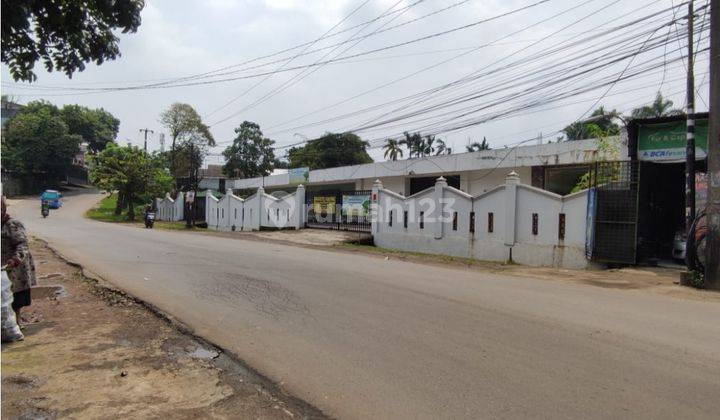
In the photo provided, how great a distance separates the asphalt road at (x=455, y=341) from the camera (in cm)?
441

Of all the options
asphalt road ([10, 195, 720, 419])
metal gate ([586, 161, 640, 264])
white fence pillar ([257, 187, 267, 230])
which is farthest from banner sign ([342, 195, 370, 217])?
asphalt road ([10, 195, 720, 419])

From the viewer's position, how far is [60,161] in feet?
233

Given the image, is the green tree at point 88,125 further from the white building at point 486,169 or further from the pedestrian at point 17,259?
the pedestrian at point 17,259

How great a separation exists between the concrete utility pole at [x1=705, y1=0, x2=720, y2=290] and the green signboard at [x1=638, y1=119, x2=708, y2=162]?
13.4ft

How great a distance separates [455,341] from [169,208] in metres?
49.9

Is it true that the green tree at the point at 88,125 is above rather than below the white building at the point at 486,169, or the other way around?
above

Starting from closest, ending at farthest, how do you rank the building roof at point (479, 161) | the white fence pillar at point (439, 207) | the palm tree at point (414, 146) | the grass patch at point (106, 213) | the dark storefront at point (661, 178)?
the dark storefront at point (661, 178), the white fence pillar at point (439, 207), the building roof at point (479, 161), the grass patch at point (106, 213), the palm tree at point (414, 146)

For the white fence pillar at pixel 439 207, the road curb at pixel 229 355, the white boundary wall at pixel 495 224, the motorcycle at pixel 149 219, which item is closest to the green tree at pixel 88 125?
the motorcycle at pixel 149 219

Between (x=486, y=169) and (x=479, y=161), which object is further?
(x=486, y=169)

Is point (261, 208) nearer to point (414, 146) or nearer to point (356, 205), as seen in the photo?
point (356, 205)

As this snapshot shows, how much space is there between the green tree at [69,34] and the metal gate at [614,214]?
1318 cm

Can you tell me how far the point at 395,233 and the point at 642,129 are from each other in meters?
10.1

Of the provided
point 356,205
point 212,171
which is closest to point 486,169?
point 356,205

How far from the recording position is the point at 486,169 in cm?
3031
